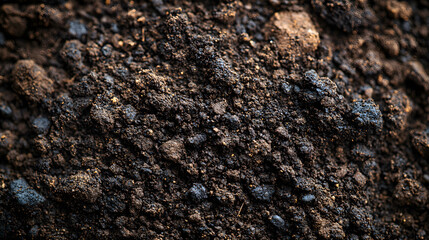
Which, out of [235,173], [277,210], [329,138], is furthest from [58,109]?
[329,138]

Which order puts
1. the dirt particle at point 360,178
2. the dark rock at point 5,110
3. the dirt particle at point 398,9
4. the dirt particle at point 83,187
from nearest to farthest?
1. the dirt particle at point 83,187
2. the dirt particle at point 360,178
3. the dark rock at point 5,110
4. the dirt particle at point 398,9

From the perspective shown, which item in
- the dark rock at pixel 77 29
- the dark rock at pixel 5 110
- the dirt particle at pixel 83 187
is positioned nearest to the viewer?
the dirt particle at pixel 83 187

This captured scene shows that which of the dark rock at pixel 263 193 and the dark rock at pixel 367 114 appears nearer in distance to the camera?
the dark rock at pixel 263 193

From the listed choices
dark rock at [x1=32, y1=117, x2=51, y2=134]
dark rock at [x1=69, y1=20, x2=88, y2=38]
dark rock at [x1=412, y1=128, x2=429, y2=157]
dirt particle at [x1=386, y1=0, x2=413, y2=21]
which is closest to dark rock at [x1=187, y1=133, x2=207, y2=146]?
dark rock at [x1=32, y1=117, x2=51, y2=134]

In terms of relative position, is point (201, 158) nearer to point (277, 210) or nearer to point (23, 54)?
Result: point (277, 210)

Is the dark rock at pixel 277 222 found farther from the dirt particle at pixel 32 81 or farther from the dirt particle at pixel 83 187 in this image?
the dirt particle at pixel 32 81

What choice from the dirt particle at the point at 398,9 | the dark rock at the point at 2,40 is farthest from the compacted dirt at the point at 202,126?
the dirt particle at the point at 398,9

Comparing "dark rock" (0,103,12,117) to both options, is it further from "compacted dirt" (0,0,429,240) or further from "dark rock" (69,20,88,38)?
"dark rock" (69,20,88,38)

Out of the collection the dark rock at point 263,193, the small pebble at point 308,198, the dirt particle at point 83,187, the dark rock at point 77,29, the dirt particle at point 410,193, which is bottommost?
the dirt particle at point 83,187

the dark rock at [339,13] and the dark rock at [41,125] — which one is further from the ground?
the dark rock at [339,13]

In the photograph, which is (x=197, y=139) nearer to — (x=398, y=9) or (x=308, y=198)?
(x=308, y=198)
